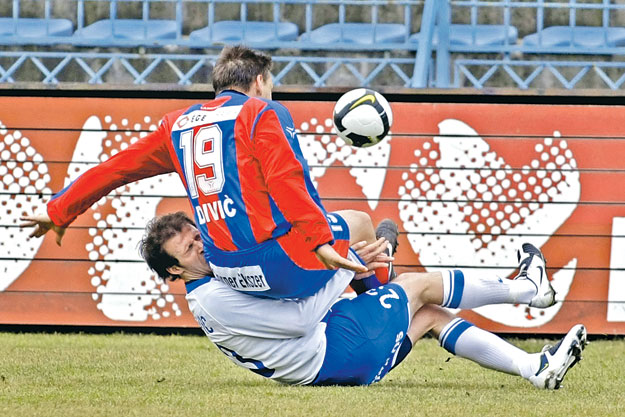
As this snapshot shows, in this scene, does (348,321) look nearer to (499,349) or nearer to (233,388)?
(233,388)

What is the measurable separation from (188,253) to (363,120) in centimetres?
137

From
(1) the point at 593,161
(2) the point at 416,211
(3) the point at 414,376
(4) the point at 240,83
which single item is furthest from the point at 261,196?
(1) the point at 593,161

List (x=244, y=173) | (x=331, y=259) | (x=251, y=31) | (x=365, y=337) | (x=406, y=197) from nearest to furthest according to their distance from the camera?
(x=331, y=259) < (x=244, y=173) < (x=365, y=337) < (x=406, y=197) < (x=251, y=31)

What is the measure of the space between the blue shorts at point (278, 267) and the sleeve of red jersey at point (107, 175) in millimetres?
625

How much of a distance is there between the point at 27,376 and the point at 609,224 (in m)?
4.67

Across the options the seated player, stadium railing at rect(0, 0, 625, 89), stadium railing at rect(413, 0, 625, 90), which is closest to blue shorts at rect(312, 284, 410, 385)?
the seated player

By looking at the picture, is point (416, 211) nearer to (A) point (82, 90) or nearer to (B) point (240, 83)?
(A) point (82, 90)

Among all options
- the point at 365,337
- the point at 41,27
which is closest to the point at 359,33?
the point at 41,27

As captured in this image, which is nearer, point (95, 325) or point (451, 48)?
point (95, 325)

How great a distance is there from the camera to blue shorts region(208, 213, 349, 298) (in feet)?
16.3

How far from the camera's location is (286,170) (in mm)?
4707

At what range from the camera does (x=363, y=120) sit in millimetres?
6133

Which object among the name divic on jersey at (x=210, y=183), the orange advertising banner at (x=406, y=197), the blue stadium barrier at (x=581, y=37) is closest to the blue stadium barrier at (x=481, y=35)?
the blue stadium barrier at (x=581, y=37)

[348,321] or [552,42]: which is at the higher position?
[552,42]
